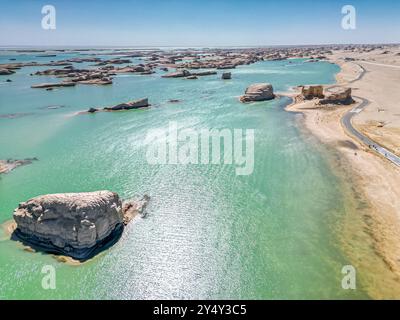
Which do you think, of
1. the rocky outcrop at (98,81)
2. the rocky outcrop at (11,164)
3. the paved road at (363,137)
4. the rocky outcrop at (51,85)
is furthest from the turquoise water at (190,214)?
the rocky outcrop at (98,81)

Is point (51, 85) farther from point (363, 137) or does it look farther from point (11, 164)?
point (363, 137)

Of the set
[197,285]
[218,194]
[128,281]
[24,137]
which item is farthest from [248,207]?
[24,137]

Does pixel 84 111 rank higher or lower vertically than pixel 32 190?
higher

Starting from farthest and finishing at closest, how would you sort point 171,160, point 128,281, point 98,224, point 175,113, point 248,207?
point 175,113 → point 171,160 → point 248,207 → point 98,224 → point 128,281

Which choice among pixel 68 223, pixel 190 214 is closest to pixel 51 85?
pixel 190 214

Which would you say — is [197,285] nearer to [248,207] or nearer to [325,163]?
[248,207]

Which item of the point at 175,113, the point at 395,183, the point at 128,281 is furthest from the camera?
the point at 175,113

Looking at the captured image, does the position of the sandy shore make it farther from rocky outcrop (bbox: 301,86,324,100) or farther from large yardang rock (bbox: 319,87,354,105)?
rocky outcrop (bbox: 301,86,324,100)
